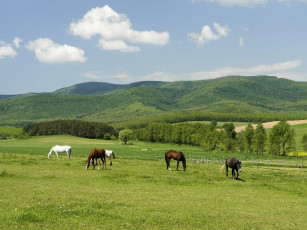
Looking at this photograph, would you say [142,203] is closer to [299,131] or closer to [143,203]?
[143,203]

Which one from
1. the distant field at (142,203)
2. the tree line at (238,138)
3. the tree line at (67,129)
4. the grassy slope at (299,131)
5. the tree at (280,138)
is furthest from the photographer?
the tree line at (67,129)

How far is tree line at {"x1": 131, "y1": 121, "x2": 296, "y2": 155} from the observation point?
10550 centimetres

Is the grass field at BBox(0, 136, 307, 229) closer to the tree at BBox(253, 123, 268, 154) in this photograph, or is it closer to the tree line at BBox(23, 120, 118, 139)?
the tree at BBox(253, 123, 268, 154)

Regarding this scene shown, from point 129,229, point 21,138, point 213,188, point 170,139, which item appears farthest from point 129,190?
point 21,138

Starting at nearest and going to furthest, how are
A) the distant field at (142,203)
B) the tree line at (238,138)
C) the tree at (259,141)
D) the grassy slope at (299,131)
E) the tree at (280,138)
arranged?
the distant field at (142,203) < the tree at (280,138) < the tree line at (238,138) < the tree at (259,141) < the grassy slope at (299,131)

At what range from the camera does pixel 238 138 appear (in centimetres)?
12256

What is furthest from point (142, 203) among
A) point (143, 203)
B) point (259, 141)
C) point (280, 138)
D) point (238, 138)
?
point (238, 138)

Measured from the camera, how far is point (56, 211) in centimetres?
1546

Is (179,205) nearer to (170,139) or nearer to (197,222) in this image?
(197,222)

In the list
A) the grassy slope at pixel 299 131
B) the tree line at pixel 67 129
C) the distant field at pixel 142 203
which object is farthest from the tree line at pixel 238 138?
the distant field at pixel 142 203

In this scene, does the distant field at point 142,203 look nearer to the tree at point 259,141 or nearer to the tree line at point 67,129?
the tree at point 259,141

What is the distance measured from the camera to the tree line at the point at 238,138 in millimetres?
105500

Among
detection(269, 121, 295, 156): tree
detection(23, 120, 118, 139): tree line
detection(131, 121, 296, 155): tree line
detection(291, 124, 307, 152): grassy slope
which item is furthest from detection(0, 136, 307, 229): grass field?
detection(23, 120, 118, 139): tree line

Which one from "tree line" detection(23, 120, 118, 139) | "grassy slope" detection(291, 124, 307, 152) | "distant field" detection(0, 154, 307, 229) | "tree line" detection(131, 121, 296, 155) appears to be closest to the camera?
"distant field" detection(0, 154, 307, 229)
